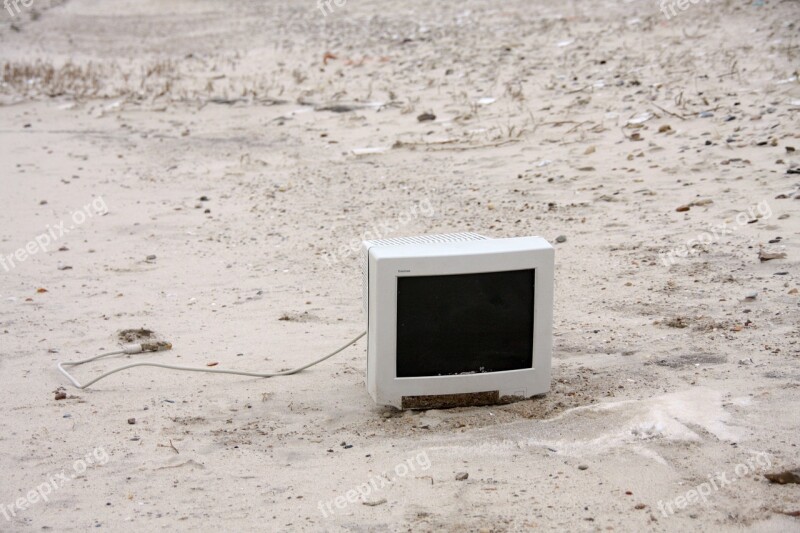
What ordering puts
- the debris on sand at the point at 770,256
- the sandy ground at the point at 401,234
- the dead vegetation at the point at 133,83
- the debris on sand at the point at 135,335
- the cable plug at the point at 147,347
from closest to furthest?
the sandy ground at the point at 401,234 → the cable plug at the point at 147,347 → the debris on sand at the point at 135,335 → the debris on sand at the point at 770,256 → the dead vegetation at the point at 133,83

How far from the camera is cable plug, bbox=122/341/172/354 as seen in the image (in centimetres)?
406

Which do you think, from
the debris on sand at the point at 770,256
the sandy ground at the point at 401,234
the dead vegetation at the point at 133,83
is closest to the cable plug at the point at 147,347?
the sandy ground at the point at 401,234

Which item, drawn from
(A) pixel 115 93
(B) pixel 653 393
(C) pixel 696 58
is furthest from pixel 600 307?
(A) pixel 115 93

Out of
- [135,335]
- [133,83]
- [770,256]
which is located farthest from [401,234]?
[133,83]

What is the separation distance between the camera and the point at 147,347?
4.10 metres

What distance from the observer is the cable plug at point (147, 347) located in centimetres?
406

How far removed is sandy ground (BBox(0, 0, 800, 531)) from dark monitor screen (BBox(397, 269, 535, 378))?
Result: 0.21 m

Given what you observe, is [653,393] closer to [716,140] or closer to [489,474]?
[489,474]

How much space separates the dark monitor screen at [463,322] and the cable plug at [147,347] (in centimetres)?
138

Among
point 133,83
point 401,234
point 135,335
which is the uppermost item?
point 133,83

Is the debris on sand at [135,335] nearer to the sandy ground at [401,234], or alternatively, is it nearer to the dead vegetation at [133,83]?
the sandy ground at [401,234]

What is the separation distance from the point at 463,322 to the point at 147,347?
1641mm

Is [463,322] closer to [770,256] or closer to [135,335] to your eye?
[135,335]

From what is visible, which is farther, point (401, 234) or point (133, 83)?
point (133, 83)
